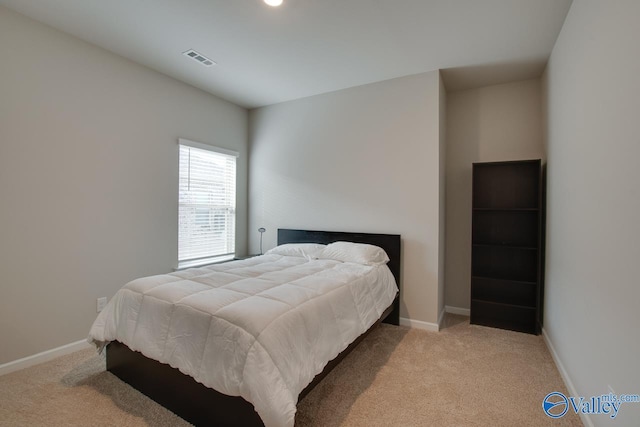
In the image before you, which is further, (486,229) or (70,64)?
(486,229)

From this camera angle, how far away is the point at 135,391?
6.57ft

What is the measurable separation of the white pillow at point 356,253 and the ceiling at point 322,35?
1.92 m

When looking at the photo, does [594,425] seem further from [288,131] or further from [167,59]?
[167,59]

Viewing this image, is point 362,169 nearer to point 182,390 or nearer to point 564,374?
point 564,374

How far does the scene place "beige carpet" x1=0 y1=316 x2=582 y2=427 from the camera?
1.75 metres

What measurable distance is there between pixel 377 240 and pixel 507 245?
1.39 meters

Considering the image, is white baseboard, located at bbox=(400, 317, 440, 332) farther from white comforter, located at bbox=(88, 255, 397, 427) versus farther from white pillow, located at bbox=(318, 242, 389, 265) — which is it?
white comforter, located at bbox=(88, 255, 397, 427)

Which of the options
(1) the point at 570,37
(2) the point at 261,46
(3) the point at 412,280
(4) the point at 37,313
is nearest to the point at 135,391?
(4) the point at 37,313

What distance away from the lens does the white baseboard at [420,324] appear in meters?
3.12

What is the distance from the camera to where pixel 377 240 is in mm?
3369

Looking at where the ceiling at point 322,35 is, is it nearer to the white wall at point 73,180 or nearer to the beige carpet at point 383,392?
the white wall at point 73,180

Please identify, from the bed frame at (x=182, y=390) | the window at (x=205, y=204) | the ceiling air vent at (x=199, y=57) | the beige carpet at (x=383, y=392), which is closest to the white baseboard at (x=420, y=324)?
the beige carpet at (x=383, y=392)

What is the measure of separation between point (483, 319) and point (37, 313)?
426 centimetres

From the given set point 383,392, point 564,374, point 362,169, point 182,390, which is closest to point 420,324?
point 564,374
